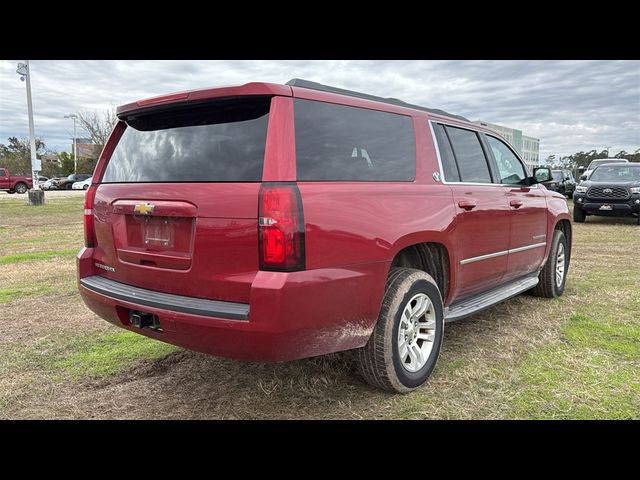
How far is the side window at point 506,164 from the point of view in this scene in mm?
4730

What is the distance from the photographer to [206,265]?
266 centimetres

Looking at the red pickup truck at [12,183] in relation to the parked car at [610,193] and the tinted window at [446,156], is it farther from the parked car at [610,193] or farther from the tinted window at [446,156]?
the tinted window at [446,156]

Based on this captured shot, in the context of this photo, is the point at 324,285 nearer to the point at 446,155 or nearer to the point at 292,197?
the point at 292,197

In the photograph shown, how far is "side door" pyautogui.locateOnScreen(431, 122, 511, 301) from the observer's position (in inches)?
148

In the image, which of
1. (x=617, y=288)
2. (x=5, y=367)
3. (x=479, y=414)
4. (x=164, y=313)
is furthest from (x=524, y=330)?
(x=5, y=367)

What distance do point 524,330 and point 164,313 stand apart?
334 cm

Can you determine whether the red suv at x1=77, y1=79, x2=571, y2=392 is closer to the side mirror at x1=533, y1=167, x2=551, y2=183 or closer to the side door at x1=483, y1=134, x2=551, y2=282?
the side door at x1=483, y1=134, x2=551, y2=282

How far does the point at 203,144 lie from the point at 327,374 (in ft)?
6.05

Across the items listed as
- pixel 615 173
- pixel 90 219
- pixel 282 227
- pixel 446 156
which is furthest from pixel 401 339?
pixel 615 173

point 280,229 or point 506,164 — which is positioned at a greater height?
point 506,164

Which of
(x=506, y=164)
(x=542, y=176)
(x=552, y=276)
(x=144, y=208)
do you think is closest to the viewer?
(x=144, y=208)

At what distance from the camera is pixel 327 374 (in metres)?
3.55

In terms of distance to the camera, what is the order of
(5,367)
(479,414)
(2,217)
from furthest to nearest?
(2,217)
(5,367)
(479,414)

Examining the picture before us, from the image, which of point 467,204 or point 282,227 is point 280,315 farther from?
point 467,204
